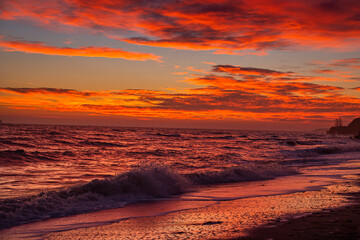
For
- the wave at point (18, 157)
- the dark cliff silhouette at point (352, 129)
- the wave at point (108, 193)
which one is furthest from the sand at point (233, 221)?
the dark cliff silhouette at point (352, 129)

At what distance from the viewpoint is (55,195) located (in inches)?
408

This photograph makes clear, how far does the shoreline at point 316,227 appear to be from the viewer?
621 cm

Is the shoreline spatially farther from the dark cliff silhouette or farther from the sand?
the dark cliff silhouette

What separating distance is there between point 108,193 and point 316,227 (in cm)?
743

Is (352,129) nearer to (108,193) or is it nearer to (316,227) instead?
(108,193)

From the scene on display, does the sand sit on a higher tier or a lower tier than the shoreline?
lower

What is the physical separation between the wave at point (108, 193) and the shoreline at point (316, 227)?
5.35 meters

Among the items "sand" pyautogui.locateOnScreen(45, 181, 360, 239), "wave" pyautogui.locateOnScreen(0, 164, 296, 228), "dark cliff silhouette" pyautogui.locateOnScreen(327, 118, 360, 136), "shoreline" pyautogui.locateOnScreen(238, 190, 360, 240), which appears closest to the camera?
"shoreline" pyautogui.locateOnScreen(238, 190, 360, 240)

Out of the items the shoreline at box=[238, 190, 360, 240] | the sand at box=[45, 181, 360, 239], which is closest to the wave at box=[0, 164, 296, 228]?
the sand at box=[45, 181, 360, 239]

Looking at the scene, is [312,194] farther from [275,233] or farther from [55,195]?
[55,195]

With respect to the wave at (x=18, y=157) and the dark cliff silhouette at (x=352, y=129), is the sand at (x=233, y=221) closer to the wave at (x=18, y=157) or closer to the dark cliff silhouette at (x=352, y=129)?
the wave at (x=18, y=157)

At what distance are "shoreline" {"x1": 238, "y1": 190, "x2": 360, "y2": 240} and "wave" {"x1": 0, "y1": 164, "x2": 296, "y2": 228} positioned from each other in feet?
17.6

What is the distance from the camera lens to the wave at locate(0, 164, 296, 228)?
29.3ft

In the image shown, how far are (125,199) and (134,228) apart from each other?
4.25 meters
